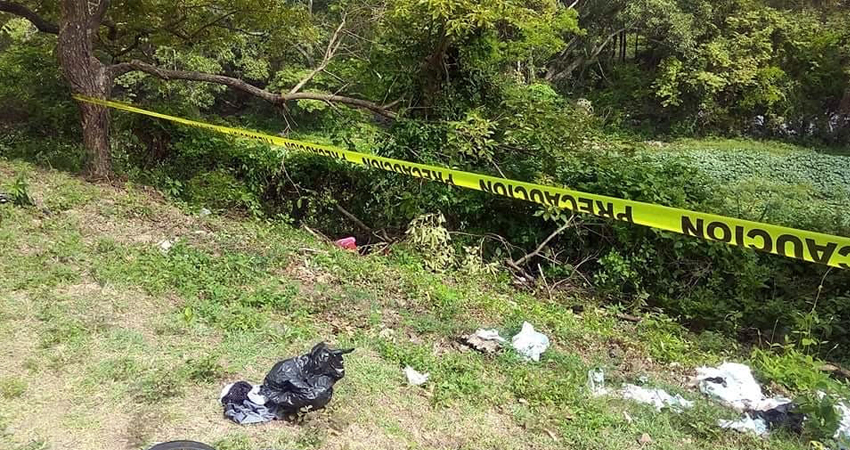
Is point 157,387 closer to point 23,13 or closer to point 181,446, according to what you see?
point 181,446

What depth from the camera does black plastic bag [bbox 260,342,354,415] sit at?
8.81 feet

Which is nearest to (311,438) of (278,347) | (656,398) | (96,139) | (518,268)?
(278,347)

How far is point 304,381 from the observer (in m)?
2.73

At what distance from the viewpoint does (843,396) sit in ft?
11.2

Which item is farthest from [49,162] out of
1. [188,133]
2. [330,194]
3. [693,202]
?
[693,202]

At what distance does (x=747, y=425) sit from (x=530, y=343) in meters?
1.30

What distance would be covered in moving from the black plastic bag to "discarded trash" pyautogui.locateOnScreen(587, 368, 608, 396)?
5.08 feet

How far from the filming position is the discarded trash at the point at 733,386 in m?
3.46

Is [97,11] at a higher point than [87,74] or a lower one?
higher

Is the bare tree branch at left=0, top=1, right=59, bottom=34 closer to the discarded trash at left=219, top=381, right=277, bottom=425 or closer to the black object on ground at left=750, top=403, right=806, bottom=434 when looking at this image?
the discarded trash at left=219, top=381, right=277, bottom=425

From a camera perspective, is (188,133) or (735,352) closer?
(735,352)

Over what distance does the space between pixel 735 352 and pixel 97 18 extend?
24.0ft

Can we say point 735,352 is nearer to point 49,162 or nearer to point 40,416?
point 40,416

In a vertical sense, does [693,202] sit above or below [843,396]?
above
